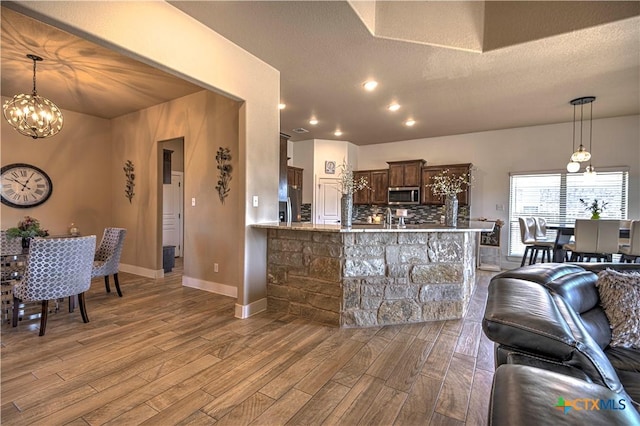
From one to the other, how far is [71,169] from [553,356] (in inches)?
257

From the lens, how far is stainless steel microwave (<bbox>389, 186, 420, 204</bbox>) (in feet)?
21.1

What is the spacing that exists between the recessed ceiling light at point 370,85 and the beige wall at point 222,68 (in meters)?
1.13

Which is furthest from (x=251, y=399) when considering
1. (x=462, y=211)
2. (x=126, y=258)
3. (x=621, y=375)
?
(x=462, y=211)

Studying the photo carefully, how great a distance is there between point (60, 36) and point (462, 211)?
6.69 meters

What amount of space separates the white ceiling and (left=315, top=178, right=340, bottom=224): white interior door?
265 centimetres

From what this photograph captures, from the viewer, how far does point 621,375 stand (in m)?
1.38

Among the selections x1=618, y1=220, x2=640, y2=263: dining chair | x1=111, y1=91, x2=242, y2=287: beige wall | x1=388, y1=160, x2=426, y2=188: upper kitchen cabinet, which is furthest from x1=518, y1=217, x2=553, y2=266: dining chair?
x1=111, y1=91, x2=242, y2=287: beige wall

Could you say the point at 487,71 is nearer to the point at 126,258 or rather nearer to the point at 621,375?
the point at 621,375

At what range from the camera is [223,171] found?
12.8 ft

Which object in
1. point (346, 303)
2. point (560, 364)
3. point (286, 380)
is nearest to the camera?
point (560, 364)

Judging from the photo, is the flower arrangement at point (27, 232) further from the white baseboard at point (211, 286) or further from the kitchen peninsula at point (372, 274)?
the kitchen peninsula at point (372, 274)

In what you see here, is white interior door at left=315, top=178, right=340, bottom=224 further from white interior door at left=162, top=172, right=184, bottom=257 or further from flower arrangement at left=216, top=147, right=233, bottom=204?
flower arrangement at left=216, top=147, right=233, bottom=204

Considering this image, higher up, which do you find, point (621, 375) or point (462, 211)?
point (462, 211)

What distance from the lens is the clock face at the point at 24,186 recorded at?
14.3ft
